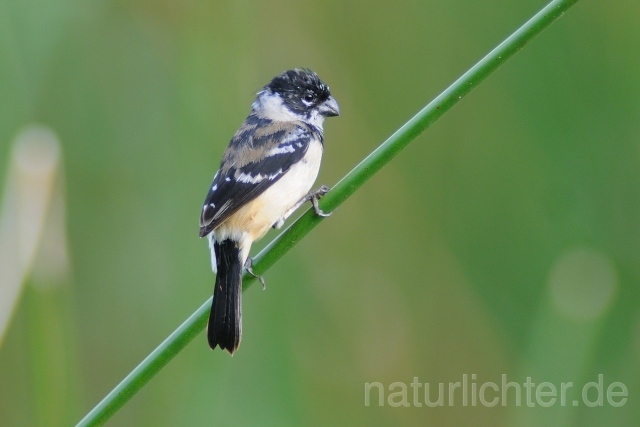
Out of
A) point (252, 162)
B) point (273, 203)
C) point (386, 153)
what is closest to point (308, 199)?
point (273, 203)

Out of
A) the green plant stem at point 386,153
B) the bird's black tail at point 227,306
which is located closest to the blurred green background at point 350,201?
the bird's black tail at point 227,306

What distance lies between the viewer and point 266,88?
3.60m

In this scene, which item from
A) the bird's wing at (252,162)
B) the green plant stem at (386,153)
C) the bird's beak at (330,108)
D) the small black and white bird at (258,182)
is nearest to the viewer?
the green plant stem at (386,153)

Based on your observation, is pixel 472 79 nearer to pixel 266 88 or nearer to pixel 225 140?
pixel 225 140

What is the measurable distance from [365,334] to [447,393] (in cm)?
43

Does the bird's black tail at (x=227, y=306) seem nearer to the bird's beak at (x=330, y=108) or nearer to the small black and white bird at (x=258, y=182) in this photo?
the small black and white bird at (x=258, y=182)

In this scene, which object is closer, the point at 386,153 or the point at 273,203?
the point at 386,153

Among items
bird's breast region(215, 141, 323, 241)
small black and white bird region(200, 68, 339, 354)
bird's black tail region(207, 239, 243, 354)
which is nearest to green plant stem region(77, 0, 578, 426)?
bird's black tail region(207, 239, 243, 354)

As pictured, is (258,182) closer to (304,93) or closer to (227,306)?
(227,306)

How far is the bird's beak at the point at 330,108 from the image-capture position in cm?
336

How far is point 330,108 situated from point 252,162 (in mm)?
504

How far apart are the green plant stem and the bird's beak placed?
1311 millimetres

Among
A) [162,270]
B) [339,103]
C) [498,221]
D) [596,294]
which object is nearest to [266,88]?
[339,103]

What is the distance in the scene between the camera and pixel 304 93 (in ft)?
11.4
